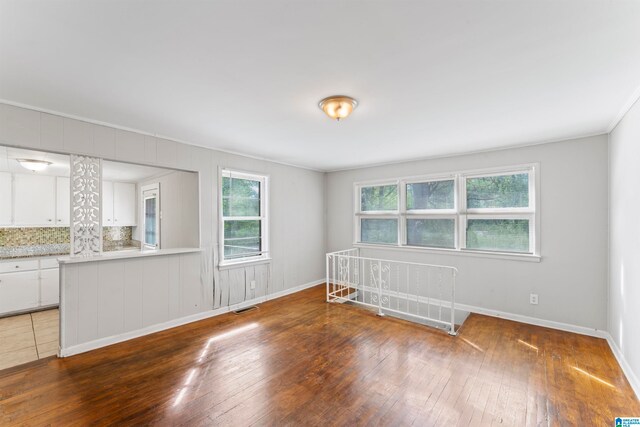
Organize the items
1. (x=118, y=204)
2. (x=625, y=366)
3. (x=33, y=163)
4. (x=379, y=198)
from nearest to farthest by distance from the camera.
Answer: (x=625, y=366) → (x=33, y=163) → (x=379, y=198) → (x=118, y=204)

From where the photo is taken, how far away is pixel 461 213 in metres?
4.27

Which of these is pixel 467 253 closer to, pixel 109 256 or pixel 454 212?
pixel 454 212

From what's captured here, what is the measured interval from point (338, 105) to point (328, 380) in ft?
7.82

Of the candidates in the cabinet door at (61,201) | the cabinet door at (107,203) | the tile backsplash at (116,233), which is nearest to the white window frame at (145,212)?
the cabinet door at (107,203)

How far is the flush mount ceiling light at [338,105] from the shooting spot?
233cm

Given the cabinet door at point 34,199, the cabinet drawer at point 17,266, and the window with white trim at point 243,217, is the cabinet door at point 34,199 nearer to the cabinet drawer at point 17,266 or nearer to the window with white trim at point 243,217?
the cabinet drawer at point 17,266

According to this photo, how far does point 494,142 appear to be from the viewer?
370 centimetres

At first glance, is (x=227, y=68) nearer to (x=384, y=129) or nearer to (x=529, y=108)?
(x=384, y=129)

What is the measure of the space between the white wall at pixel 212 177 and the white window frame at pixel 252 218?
7 cm

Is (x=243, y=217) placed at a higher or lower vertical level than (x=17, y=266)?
higher

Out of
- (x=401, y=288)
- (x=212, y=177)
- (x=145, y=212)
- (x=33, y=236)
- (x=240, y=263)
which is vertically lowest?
(x=401, y=288)

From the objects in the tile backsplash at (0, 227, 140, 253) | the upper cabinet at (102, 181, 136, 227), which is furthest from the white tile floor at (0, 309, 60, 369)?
the upper cabinet at (102, 181, 136, 227)

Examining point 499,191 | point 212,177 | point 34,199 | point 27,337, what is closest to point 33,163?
point 34,199

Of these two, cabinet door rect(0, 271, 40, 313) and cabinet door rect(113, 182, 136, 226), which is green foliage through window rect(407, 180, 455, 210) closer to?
cabinet door rect(113, 182, 136, 226)
